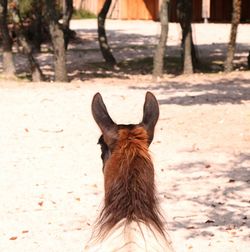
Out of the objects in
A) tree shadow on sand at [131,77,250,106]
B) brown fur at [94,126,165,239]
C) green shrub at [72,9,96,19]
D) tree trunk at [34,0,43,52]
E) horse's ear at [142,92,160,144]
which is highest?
horse's ear at [142,92,160,144]

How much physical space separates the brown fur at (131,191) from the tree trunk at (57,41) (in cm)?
1958

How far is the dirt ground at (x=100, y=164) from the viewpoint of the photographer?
8258 millimetres

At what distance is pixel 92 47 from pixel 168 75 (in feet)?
36.8

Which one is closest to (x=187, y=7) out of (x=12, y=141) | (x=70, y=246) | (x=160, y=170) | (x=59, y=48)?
(x=59, y=48)

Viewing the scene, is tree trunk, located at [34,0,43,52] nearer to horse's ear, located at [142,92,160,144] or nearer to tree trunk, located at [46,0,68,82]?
tree trunk, located at [46,0,68,82]

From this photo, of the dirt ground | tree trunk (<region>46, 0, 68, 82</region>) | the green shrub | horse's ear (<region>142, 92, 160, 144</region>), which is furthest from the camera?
the green shrub

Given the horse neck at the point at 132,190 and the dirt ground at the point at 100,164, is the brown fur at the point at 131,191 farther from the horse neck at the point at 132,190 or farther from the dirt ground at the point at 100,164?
the dirt ground at the point at 100,164

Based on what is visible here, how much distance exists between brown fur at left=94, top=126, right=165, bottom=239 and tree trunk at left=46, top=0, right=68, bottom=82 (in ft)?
64.2

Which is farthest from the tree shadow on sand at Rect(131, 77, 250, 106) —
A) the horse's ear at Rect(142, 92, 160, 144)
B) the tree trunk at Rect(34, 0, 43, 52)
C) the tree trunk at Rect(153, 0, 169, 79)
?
the horse's ear at Rect(142, 92, 160, 144)

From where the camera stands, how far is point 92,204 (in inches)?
371

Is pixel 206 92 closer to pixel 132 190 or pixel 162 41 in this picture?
pixel 162 41

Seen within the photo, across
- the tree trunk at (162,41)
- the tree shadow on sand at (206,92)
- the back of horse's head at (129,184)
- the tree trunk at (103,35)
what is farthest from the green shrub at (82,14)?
the back of horse's head at (129,184)

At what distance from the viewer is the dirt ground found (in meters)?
8.26

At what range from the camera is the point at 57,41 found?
76.9ft
